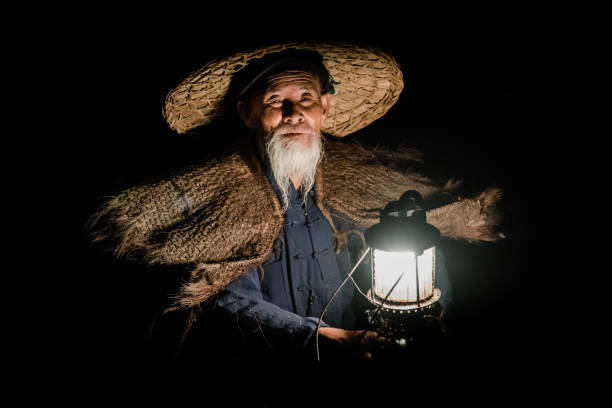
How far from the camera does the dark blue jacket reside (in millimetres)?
1710

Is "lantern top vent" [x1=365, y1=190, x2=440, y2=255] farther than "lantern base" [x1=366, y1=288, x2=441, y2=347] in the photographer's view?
No

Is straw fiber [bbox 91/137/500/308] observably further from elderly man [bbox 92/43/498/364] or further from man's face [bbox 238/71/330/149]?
man's face [bbox 238/71/330/149]

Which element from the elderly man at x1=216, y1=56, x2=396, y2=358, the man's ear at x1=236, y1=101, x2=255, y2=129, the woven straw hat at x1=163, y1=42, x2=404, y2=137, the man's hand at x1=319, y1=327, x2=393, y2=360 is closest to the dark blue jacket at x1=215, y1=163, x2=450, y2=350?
the elderly man at x1=216, y1=56, x2=396, y2=358

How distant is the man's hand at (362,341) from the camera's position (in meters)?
1.42

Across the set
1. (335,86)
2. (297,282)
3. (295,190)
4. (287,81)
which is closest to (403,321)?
(297,282)

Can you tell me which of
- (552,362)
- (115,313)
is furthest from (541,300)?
(115,313)

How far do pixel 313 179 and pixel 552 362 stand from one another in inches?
91.5

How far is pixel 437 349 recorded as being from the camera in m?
1.35

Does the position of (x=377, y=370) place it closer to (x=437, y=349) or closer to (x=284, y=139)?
(x=437, y=349)

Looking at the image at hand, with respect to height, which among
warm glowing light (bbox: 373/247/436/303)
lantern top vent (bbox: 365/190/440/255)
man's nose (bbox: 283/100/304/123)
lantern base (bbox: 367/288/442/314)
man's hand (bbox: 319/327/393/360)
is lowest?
man's hand (bbox: 319/327/393/360)

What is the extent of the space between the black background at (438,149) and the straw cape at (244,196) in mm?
148

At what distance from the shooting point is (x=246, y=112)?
2.27 m

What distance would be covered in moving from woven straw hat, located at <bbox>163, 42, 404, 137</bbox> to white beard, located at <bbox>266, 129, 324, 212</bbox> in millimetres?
483

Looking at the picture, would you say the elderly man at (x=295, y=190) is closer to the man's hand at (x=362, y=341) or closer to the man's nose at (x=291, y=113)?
the man's nose at (x=291, y=113)
